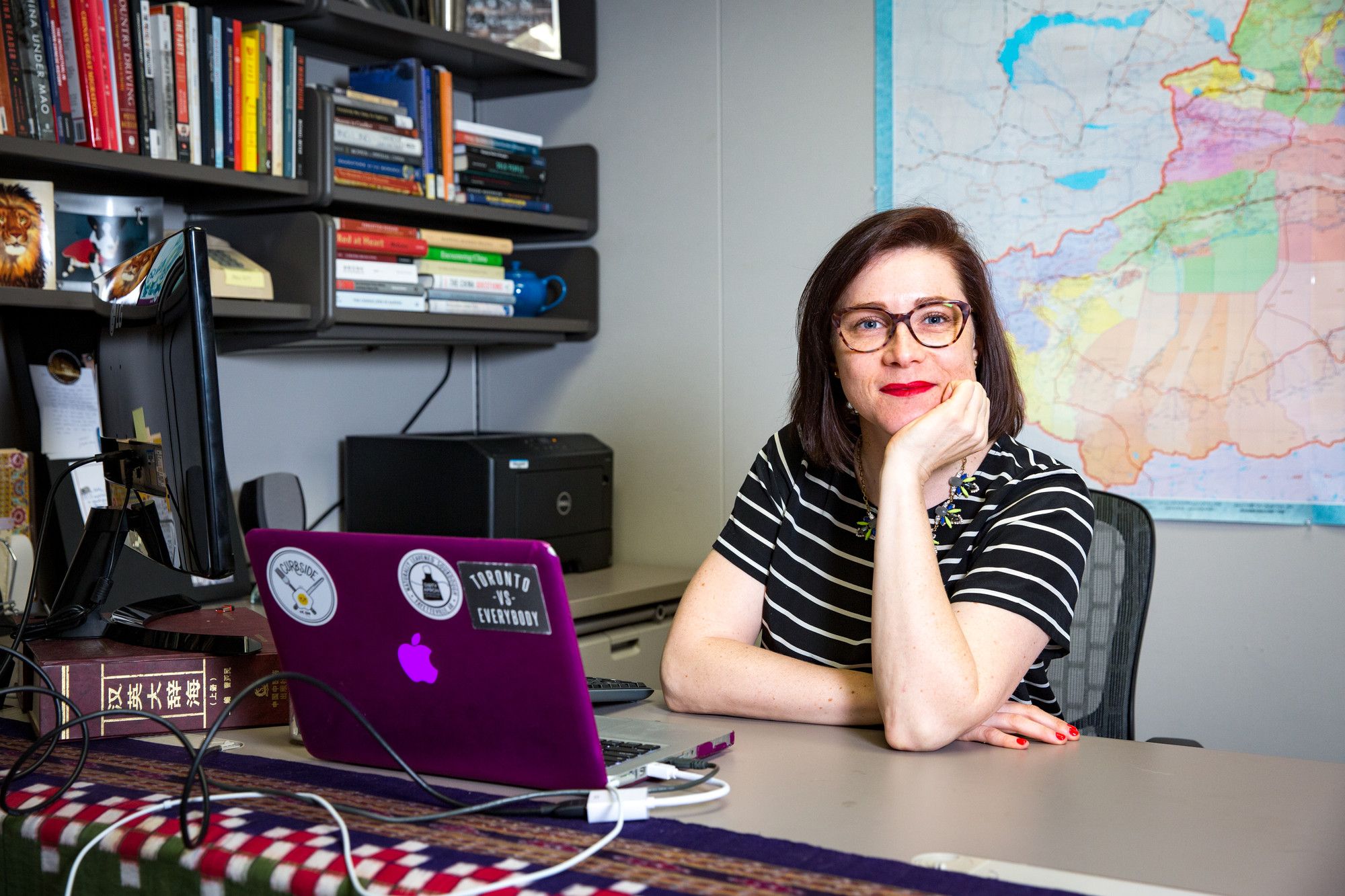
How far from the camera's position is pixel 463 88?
10.0 ft

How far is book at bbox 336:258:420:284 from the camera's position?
2.41 m

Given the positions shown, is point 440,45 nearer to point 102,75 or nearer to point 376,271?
A: point 376,271

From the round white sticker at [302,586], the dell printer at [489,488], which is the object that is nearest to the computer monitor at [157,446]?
the round white sticker at [302,586]

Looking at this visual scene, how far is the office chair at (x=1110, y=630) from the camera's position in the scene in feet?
5.45

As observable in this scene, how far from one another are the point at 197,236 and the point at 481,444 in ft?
4.65

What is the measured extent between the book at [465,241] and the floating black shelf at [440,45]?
39 centimetres

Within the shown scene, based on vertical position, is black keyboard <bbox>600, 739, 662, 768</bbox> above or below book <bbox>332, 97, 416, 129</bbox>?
below

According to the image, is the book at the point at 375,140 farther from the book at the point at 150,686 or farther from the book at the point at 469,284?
the book at the point at 150,686

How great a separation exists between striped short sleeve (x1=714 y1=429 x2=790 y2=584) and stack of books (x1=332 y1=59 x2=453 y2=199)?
1176 mm

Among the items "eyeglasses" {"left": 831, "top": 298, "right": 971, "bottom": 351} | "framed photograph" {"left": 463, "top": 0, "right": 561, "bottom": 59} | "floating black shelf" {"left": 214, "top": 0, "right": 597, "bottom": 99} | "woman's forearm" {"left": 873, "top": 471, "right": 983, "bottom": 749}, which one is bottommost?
"woman's forearm" {"left": 873, "top": 471, "right": 983, "bottom": 749}

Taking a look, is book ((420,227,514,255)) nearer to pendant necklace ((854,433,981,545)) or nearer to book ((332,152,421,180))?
book ((332,152,421,180))

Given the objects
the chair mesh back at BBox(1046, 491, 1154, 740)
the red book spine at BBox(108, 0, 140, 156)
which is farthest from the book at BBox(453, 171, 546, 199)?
the chair mesh back at BBox(1046, 491, 1154, 740)

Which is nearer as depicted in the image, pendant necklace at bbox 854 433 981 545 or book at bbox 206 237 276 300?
pendant necklace at bbox 854 433 981 545

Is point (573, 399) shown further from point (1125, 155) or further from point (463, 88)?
point (1125, 155)
